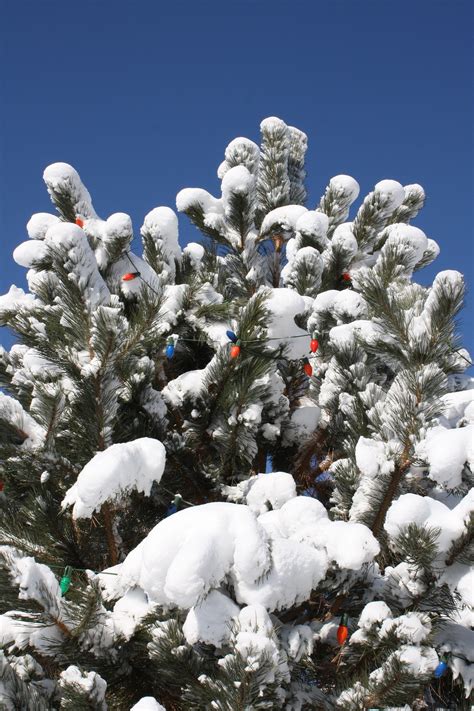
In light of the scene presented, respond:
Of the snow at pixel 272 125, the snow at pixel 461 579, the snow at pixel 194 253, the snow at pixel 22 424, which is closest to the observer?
the snow at pixel 461 579

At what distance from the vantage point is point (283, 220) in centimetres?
494

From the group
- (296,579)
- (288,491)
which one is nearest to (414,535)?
(296,579)

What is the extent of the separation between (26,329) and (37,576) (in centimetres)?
186

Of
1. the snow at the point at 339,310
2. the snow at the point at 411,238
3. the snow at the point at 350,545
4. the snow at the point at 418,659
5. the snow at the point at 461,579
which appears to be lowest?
the snow at the point at 418,659

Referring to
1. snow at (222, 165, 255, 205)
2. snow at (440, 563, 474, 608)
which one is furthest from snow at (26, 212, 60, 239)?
snow at (440, 563, 474, 608)

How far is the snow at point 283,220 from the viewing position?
493 cm

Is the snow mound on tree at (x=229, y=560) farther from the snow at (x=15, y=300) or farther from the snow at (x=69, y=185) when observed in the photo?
the snow at (x=69, y=185)

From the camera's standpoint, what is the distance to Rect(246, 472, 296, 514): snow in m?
3.09

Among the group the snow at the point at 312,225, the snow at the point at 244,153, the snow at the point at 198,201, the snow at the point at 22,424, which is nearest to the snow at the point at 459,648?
the snow at the point at 22,424

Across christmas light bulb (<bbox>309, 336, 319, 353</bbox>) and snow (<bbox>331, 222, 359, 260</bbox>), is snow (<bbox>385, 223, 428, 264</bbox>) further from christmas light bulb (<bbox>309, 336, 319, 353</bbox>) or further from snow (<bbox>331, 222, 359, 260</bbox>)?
christmas light bulb (<bbox>309, 336, 319, 353</bbox>)

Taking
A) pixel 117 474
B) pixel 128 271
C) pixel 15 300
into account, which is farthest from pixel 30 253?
pixel 117 474

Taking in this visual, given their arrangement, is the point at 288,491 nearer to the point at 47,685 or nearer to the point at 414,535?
the point at 414,535

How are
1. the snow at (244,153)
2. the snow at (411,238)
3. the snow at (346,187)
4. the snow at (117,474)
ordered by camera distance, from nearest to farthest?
the snow at (117,474) < the snow at (411,238) < the snow at (346,187) < the snow at (244,153)

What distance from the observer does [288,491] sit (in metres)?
3.10
